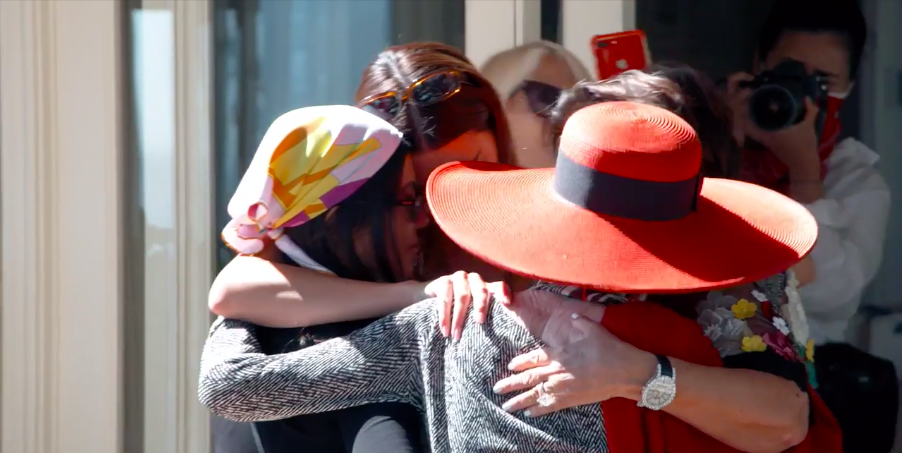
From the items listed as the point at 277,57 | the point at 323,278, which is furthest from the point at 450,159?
the point at 277,57

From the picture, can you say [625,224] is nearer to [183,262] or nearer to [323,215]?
[323,215]

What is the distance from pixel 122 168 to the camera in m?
2.04

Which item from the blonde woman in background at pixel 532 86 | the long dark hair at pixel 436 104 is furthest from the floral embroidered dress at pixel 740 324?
the blonde woman in background at pixel 532 86

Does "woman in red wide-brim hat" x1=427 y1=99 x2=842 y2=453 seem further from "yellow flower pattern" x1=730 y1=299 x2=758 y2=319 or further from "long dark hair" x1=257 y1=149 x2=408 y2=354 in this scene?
"long dark hair" x1=257 y1=149 x2=408 y2=354

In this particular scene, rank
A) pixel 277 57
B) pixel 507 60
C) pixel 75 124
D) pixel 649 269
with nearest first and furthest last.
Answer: pixel 649 269 < pixel 507 60 < pixel 75 124 < pixel 277 57

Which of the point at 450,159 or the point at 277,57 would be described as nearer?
the point at 450,159

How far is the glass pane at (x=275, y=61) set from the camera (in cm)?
209

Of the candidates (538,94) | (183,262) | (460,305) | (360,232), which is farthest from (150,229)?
(460,305)

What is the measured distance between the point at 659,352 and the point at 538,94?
774 mm

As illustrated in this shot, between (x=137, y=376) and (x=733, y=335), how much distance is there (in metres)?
1.68

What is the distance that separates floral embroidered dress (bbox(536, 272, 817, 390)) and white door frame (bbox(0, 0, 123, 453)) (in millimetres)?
1510

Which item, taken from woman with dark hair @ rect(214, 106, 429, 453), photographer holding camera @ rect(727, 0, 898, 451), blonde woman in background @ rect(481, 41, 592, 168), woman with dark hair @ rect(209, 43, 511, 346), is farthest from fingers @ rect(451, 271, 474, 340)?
photographer holding camera @ rect(727, 0, 898, 451)

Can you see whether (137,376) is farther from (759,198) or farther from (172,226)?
(759,198)

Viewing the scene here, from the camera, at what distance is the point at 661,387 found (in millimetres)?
795
